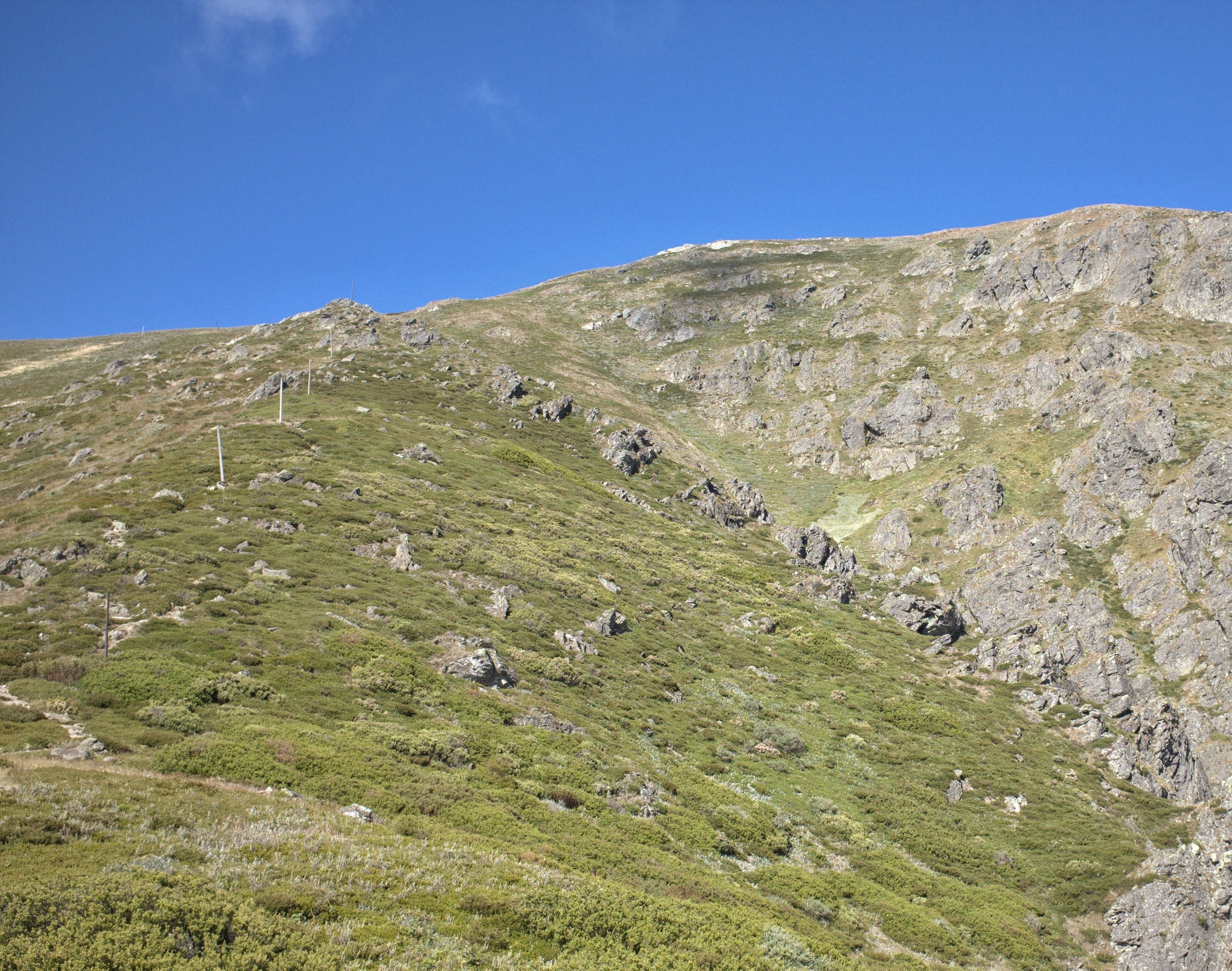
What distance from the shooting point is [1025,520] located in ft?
232

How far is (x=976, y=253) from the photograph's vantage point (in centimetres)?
12425

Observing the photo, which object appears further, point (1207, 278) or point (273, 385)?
point (1207, 278)

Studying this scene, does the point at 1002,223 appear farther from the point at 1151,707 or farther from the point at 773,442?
the point at 1151,707

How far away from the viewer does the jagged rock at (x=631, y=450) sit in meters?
82.4

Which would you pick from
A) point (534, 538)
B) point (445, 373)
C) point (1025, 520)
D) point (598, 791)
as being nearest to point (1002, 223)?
point (1025, 520)

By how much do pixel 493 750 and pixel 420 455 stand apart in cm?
4179

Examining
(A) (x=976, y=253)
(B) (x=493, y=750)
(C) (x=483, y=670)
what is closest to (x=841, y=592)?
(C) (x=483, y=670)

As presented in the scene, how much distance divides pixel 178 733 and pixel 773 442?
95855mm

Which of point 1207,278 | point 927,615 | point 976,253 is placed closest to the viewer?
point 927,615

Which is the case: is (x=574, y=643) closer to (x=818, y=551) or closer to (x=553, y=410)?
(x=818, y=551)

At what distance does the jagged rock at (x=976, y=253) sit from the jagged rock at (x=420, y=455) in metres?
111

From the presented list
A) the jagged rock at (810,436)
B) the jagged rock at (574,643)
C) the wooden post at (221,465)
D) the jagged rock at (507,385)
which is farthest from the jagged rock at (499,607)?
the jagged rock at (810,436)

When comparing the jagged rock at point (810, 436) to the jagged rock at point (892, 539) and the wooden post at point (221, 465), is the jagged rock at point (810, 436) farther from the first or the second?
the wooden post at point (221, 465)

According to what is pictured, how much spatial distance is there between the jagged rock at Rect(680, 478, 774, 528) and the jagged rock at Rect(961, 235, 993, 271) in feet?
241
